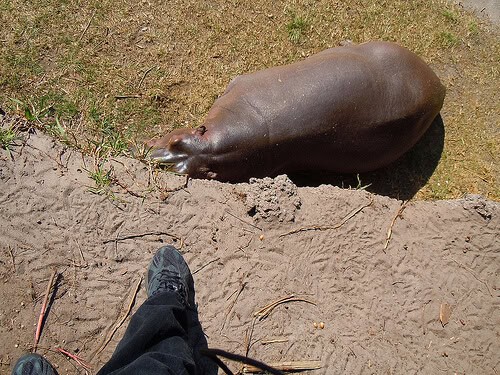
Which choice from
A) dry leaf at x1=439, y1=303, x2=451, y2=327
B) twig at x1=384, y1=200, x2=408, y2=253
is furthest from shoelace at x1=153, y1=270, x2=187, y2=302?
dry leaf at x1=439, y1=303, x2=451, y2=327

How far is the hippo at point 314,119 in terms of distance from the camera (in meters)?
4.35

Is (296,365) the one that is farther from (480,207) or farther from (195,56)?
(195,56)

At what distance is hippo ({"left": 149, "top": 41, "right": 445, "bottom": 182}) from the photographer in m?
4.35

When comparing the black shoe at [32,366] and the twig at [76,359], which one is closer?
the black shoe at [32,366]

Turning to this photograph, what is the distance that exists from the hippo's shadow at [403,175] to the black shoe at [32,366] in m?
2.71

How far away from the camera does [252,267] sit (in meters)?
3.62

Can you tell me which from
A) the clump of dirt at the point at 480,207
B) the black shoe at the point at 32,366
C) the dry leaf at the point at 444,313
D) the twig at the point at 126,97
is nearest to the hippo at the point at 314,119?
the twig at the point at 126,97

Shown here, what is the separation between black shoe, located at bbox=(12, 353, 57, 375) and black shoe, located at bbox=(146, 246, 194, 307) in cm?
71

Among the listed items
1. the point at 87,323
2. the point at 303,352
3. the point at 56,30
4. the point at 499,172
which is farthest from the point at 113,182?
the point at 499,172

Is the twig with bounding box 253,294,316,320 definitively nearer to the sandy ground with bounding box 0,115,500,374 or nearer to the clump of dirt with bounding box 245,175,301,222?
the sandy ground with bounding box 0,115,500,374

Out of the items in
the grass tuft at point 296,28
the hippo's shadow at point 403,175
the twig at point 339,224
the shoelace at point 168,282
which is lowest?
the hippo's shadow at point 403,175

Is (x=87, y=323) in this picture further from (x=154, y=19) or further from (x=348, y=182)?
(x=154, y=19)

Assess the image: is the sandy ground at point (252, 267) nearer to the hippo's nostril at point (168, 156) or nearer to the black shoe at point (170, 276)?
the black shoe at point (170, 276)

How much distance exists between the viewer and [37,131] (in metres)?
3.77
